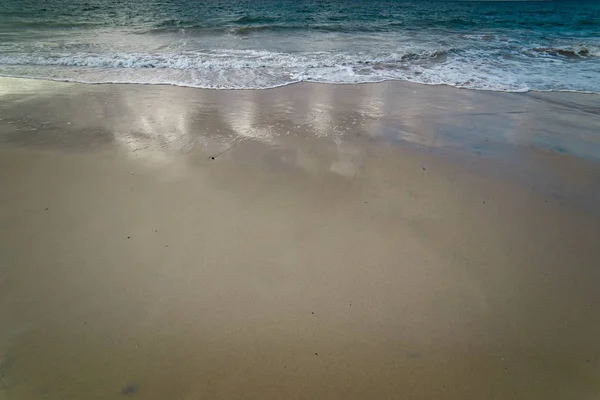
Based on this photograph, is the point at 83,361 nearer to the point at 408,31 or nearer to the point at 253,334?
the point at 253,334

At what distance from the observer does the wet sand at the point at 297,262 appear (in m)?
1.73

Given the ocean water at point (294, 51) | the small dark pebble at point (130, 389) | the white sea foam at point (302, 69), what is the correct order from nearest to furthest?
the small dark pebble at point (130, 389) → the white sea foam at point (302, 69) → the ocean water at point (294, 51)

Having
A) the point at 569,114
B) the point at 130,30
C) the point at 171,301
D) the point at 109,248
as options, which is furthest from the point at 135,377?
the point at 130,30

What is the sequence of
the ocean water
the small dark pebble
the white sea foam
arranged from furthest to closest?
the ocean water
the white sea foam
the small dark pebble

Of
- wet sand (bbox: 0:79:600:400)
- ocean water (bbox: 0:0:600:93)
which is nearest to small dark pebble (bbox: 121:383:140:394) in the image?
wet sand (bbox: 0:79:600:400)

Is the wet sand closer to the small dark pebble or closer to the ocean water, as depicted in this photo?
the small dark pebble

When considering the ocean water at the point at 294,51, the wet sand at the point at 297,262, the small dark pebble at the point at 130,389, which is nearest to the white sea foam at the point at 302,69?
the ocean water at the point at 294,51

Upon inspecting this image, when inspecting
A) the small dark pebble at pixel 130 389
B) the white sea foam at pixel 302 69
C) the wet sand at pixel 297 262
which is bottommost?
the small dark pebble at pixel 130 389

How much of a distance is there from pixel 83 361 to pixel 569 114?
6.90 meters

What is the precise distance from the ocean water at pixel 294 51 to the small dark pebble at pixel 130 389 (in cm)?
589

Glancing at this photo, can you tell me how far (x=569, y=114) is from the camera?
Result: 5.18 metres

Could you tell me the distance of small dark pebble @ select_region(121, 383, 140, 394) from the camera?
5.35ft

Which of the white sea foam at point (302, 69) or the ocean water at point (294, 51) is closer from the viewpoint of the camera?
the white sea foam at point (302, 69)

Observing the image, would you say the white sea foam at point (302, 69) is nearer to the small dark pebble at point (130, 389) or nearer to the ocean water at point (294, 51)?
the ocean water at point (294, 51)
